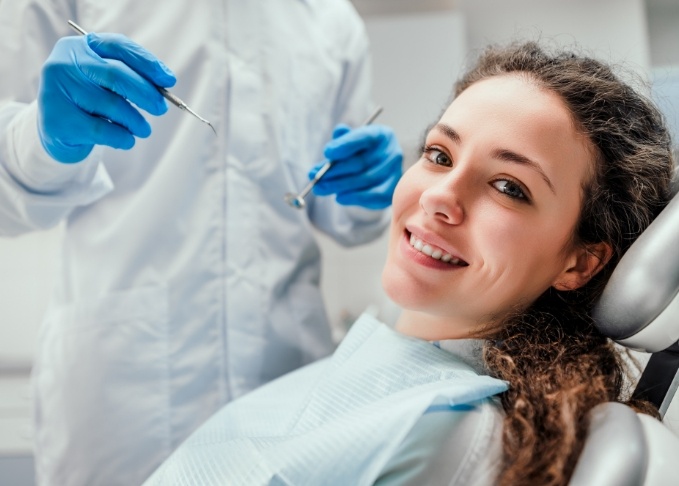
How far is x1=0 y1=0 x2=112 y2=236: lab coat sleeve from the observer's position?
1206 millimetres

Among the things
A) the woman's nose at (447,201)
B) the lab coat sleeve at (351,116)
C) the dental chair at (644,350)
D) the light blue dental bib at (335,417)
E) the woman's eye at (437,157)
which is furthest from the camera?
the lab coat sleeve at (351,116)

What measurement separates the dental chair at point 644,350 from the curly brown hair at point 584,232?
0.05m

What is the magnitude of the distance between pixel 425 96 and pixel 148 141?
1834 mm

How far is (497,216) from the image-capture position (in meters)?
1.06

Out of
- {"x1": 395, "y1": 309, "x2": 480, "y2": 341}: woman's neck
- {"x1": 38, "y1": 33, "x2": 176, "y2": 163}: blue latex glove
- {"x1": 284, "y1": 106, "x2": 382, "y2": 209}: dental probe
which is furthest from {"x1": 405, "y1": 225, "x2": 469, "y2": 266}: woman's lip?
{"x1": 38, "y1": 33, "x2": 176, "y2": 163}: blue latex glove

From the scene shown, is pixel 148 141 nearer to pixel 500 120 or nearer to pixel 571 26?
pixel 500 120

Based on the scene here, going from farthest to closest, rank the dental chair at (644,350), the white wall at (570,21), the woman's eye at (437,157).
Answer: the white wall at (570,21)
the woman's eye at (437,157)
the dental chair at (644,350)

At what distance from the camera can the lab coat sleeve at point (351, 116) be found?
5.59 feet

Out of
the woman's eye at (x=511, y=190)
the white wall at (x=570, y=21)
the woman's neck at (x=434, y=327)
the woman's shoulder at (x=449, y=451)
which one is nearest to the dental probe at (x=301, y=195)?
the woman's neck at (x=434, y=327)

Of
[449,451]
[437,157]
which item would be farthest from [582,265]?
[449,451]

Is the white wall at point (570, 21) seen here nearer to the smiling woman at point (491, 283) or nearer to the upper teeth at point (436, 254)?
the smiling woman at point (491, 283)

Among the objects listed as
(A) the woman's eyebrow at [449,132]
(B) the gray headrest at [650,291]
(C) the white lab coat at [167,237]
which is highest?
(A) the woman's eyebrow at [449,132]

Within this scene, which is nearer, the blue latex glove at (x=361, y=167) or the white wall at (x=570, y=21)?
the blue latex glove at (x=361, y=167)

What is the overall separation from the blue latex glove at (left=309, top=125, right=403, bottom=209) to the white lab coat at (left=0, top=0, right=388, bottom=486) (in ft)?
0.30
